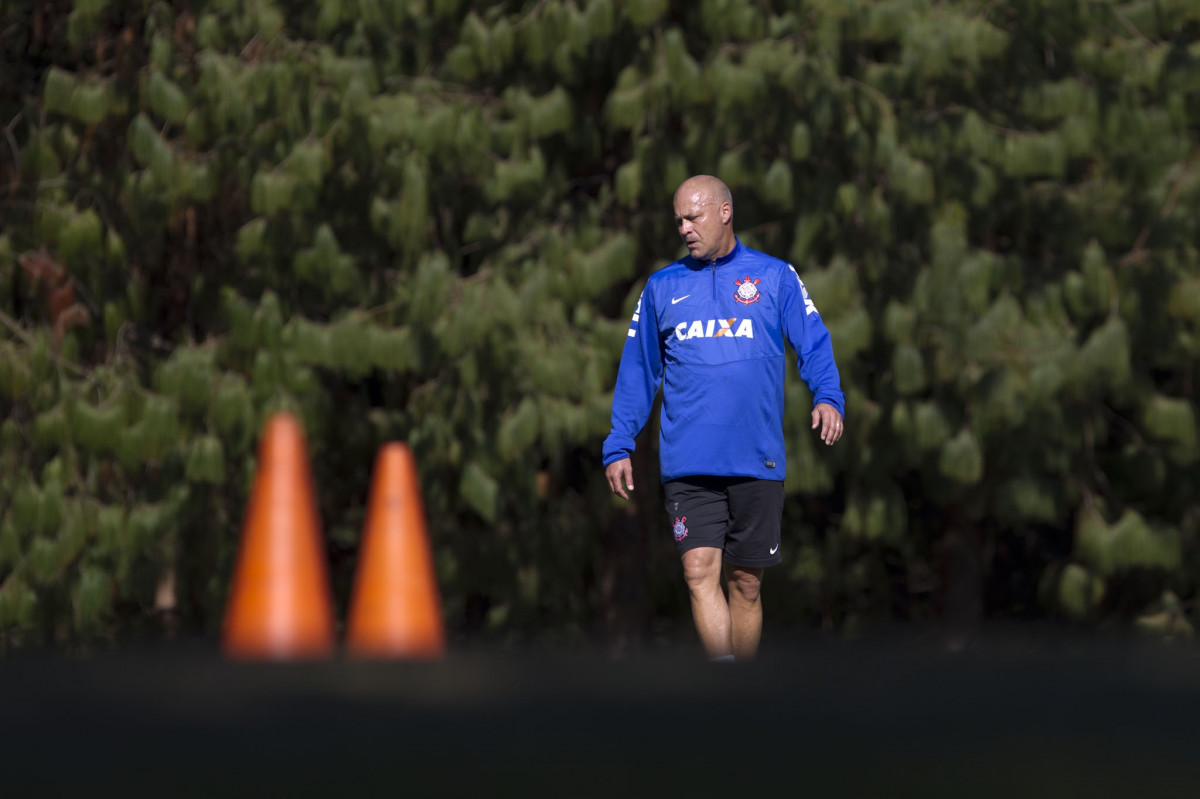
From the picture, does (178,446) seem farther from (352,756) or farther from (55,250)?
(352,756)

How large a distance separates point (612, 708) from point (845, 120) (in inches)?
278

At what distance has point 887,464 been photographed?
9.02 meters

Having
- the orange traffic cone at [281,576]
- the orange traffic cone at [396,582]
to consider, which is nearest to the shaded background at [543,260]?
the orange traffic cone at [396,582]

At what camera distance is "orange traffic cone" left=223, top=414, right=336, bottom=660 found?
5844mm

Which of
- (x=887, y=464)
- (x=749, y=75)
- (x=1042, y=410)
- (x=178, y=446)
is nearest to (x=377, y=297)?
(x=178, y=446)

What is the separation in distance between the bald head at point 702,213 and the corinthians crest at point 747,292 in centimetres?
13

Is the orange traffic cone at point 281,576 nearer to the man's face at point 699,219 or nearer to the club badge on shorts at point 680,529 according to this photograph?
the club badge on shorts at point 680,529

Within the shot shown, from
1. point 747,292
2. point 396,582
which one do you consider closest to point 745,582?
point 747,292

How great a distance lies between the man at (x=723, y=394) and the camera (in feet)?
16.0

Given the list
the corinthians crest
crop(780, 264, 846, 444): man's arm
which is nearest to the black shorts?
crop(780, 264, 846, 444): man's arm

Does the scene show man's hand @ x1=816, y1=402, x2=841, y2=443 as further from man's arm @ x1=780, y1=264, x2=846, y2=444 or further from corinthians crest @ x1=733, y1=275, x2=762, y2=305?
corinthians crest @ x1=733, y1=275, x2=762, y2=305

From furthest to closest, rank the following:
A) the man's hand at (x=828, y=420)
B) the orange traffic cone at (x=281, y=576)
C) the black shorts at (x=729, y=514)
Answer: the orange traffic cone at (x=281, y=576) < the black shorts at (x=729, y=514) < the man's hand at (x=828, y=420)

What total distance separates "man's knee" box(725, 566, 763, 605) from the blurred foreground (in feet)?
9.38

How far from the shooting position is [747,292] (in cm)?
491
